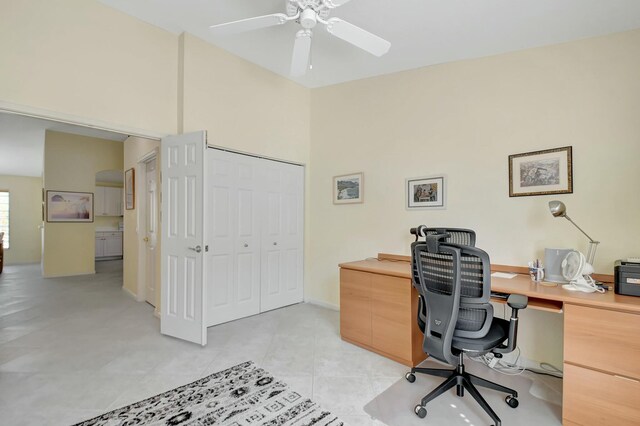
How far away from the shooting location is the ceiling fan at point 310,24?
7.03ft

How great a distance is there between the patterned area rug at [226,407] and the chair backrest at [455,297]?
833 mm

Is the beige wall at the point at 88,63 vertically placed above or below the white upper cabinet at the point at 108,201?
above

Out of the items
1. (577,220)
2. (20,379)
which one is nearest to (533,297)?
(577,220)

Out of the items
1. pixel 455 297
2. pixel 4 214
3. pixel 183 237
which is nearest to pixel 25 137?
pixel 4 214

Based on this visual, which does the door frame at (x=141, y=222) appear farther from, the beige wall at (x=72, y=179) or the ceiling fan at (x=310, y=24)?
the ceiling fan at (x=310, y=24)

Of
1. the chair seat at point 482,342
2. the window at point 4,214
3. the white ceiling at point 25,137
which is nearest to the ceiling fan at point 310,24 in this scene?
the chair seat at point 482,342

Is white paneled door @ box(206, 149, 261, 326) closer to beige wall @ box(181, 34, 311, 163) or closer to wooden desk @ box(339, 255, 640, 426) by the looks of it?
beige wall @ box(181, 34, 311, 163)

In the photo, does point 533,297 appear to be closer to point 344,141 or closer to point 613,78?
point 613,78

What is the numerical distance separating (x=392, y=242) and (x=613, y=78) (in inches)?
94.9

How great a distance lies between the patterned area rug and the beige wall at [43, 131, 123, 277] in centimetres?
612

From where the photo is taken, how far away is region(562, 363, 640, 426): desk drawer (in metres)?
1.67

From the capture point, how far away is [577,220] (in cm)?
251

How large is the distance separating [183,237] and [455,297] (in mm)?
2619

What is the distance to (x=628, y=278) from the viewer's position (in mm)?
1903
